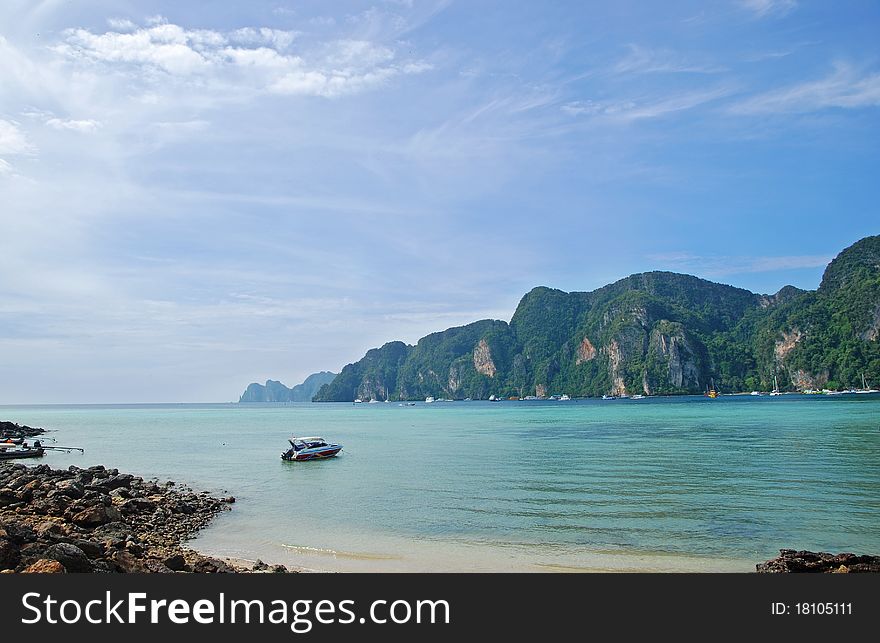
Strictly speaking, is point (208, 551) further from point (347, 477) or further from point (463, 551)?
point (347, 477)

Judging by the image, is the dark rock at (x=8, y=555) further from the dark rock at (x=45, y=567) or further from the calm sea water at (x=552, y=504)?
the calm sea water at (x=552, y=504)

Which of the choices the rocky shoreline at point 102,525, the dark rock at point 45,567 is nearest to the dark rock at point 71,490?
the rocky shoreline at point 102,525

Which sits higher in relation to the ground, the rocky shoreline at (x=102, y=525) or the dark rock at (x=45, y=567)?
the dark rock at (x=45, y=567)

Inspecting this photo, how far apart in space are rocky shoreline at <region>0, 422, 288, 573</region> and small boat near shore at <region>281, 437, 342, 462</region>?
11.1 metres

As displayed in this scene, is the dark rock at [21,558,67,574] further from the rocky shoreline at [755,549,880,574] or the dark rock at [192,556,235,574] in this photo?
the rocky shoreline at [755,549,880,574]

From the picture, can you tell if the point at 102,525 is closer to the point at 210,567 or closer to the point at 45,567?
the point at 210,567

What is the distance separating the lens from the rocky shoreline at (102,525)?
31.8 feet

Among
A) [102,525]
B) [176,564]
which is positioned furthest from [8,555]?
[102,525]

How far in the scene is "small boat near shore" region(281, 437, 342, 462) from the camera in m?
38.7

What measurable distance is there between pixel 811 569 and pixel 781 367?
171571 millimetres

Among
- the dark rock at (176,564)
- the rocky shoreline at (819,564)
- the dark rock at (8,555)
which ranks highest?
the dark rock at (8,555)

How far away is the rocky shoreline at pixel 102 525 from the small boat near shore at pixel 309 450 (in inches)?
439

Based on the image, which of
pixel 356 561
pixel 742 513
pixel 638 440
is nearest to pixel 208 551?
pixel 356 561
